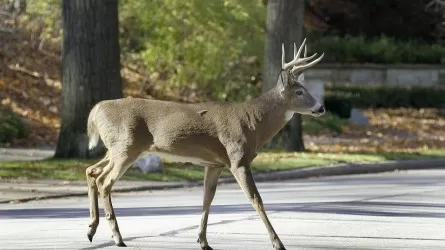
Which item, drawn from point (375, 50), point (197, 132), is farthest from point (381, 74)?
point (197, 132)

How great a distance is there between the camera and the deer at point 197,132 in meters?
10.9

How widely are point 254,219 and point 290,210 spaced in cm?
125

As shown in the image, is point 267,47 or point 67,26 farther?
point 267,47

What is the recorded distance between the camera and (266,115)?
36.6 feet

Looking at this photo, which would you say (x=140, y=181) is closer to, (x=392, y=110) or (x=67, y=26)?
(x=67, y=26)

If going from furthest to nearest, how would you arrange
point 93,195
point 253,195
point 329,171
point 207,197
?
point 329,171 < point 93,195 < point 207,197 < point 253,195

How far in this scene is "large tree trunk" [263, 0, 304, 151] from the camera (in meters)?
25.5

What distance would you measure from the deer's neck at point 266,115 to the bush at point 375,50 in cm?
3074

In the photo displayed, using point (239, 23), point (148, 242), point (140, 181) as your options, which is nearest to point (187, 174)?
point (140, 181)

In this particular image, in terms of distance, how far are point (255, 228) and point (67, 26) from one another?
9474 mm

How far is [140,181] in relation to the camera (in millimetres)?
19750

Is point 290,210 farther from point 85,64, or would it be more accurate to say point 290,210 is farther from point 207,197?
point 85,64

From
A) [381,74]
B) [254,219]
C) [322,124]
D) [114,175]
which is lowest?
[381,74]

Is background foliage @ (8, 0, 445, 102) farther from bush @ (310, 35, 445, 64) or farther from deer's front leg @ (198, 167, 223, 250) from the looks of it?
deer's front leg @ (198, 167, 223, 250)
